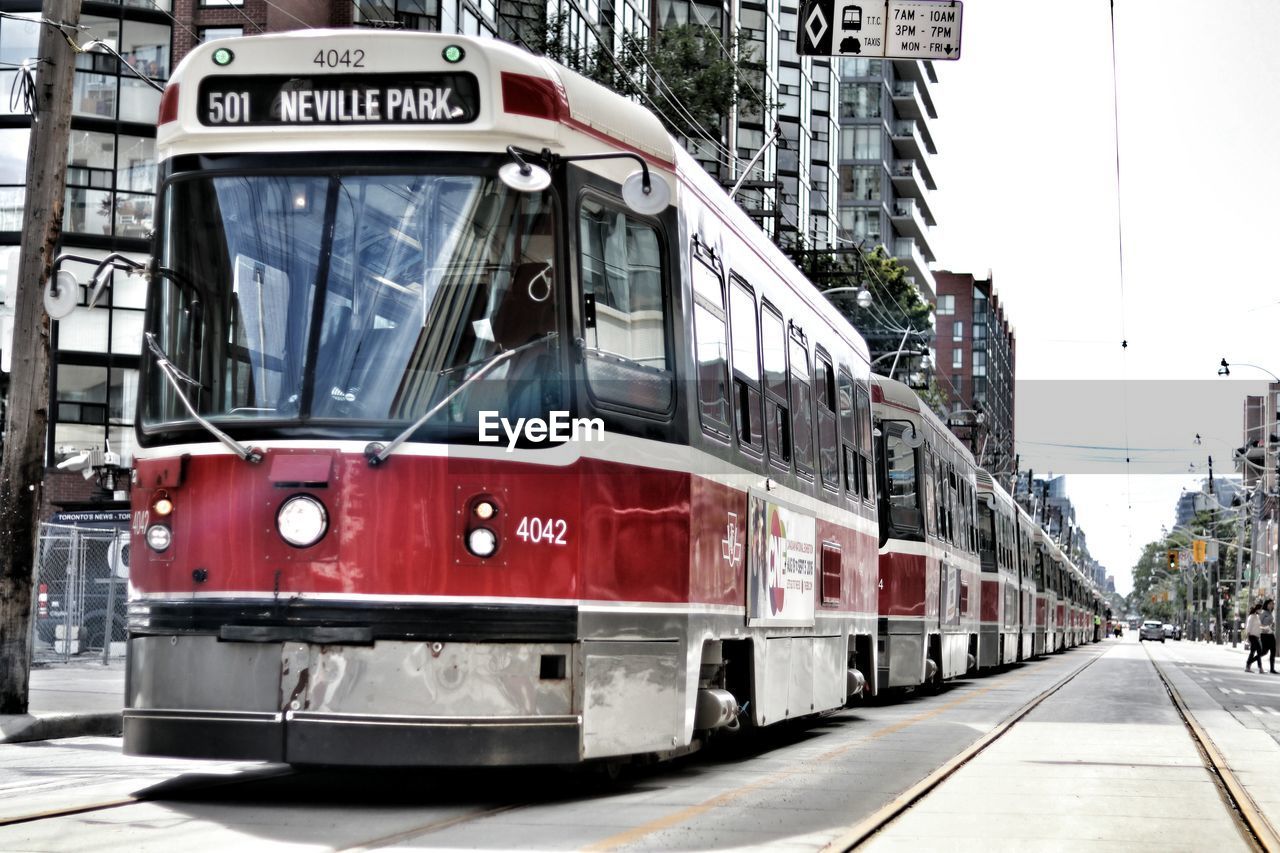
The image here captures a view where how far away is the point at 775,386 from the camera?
41.2 ft

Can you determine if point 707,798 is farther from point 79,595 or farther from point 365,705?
point 79,595

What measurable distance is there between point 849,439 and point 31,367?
7.30m

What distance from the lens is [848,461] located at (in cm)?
1584

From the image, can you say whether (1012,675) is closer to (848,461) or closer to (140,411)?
(848,461)

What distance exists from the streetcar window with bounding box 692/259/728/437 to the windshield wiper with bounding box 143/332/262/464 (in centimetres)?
271

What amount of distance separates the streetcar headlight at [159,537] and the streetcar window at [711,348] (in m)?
3.06

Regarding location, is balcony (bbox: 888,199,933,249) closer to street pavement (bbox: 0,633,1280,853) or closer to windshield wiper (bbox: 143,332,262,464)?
street pavement (bbox: 0,633,1280,853)

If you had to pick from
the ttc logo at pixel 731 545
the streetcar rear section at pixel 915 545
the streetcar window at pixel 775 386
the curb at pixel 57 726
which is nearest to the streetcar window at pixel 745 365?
the streetcar window at pixel 775 386

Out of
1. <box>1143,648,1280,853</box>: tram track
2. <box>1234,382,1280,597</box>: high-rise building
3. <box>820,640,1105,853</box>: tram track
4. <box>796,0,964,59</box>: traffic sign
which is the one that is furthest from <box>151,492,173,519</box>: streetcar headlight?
<box>1234,382,1280,597</box>: high-rise building

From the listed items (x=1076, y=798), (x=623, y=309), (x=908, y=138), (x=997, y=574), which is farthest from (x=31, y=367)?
(x=908, y=138)

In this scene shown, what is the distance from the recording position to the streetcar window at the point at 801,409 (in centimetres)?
1327

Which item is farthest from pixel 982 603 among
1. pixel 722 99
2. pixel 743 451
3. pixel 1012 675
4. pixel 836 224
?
pixel 836 224

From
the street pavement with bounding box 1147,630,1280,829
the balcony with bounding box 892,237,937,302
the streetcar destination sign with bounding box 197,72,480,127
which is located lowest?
the street pavement with bounding box 1147,630,1280,829

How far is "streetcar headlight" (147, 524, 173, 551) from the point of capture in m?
8.95
